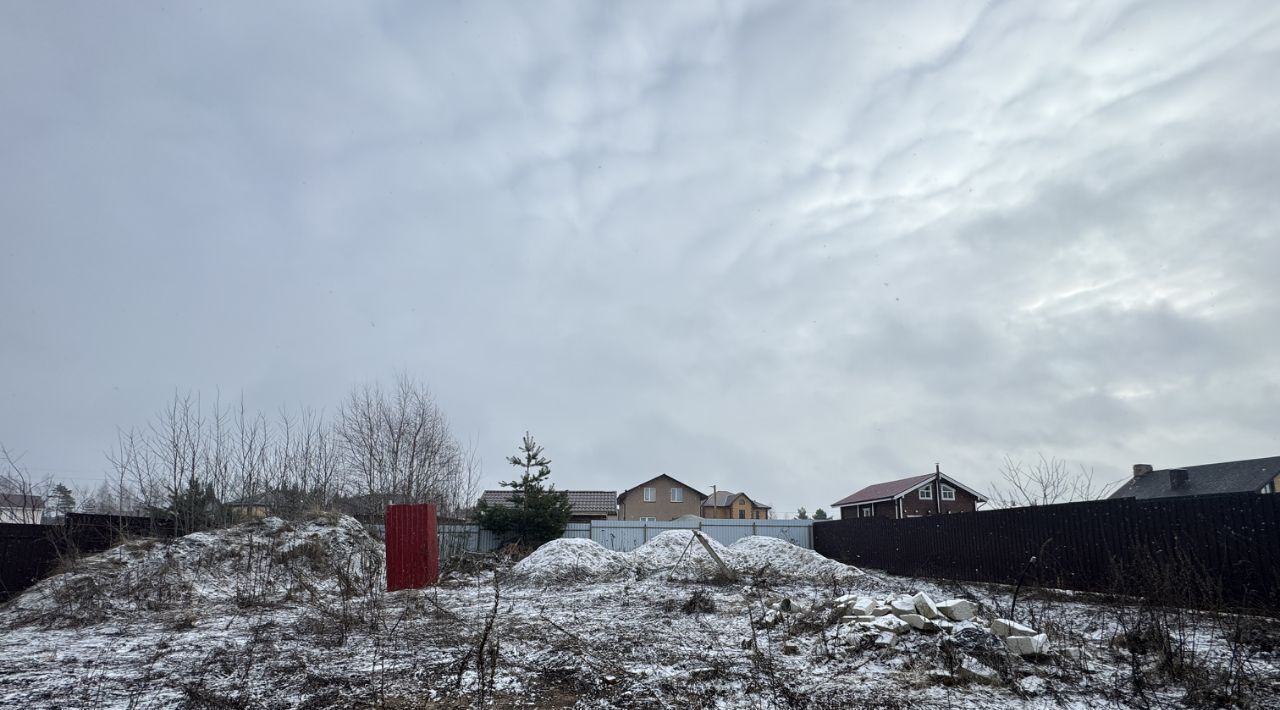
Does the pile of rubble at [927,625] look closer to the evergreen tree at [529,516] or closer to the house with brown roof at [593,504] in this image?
the evergreen tree at [529,516]

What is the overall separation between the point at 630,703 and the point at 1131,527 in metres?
9.96

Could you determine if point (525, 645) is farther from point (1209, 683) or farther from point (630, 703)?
point (1209, 683)

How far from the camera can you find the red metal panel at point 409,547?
13703 mm

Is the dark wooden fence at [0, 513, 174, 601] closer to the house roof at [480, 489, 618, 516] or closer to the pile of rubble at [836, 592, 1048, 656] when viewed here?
the pile of rubble at [836, 592, 1048, 656]

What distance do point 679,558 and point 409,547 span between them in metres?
7.03

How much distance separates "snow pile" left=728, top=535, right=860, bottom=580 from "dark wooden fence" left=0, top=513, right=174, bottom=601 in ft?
44.5

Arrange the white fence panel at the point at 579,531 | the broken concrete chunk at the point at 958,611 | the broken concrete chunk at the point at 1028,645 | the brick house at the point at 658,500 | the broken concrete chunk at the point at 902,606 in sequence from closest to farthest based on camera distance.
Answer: the broken concrete chunk at the point at 1028,645
the broken concrete chunk at the point at 958,611
the broken concrete chunk at the point at 902,606
the white fence panel at the point at 579,531
the brick house at the point at 658,500

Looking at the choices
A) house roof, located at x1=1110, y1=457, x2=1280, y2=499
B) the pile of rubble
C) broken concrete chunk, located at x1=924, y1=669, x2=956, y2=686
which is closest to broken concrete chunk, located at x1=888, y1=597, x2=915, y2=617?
the pile of rubble

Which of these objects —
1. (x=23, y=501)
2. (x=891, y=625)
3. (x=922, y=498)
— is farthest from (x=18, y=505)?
(x=922, y=498)

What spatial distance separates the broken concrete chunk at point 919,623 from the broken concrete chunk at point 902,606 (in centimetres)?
14

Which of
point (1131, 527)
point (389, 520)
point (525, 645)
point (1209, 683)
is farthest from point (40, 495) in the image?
point (1131, 527)

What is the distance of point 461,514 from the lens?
85.0ft

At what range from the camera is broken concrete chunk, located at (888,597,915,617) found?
726 cm

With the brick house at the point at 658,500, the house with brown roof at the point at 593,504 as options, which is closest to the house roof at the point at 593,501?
the house with brown roof at the point at 593,504
